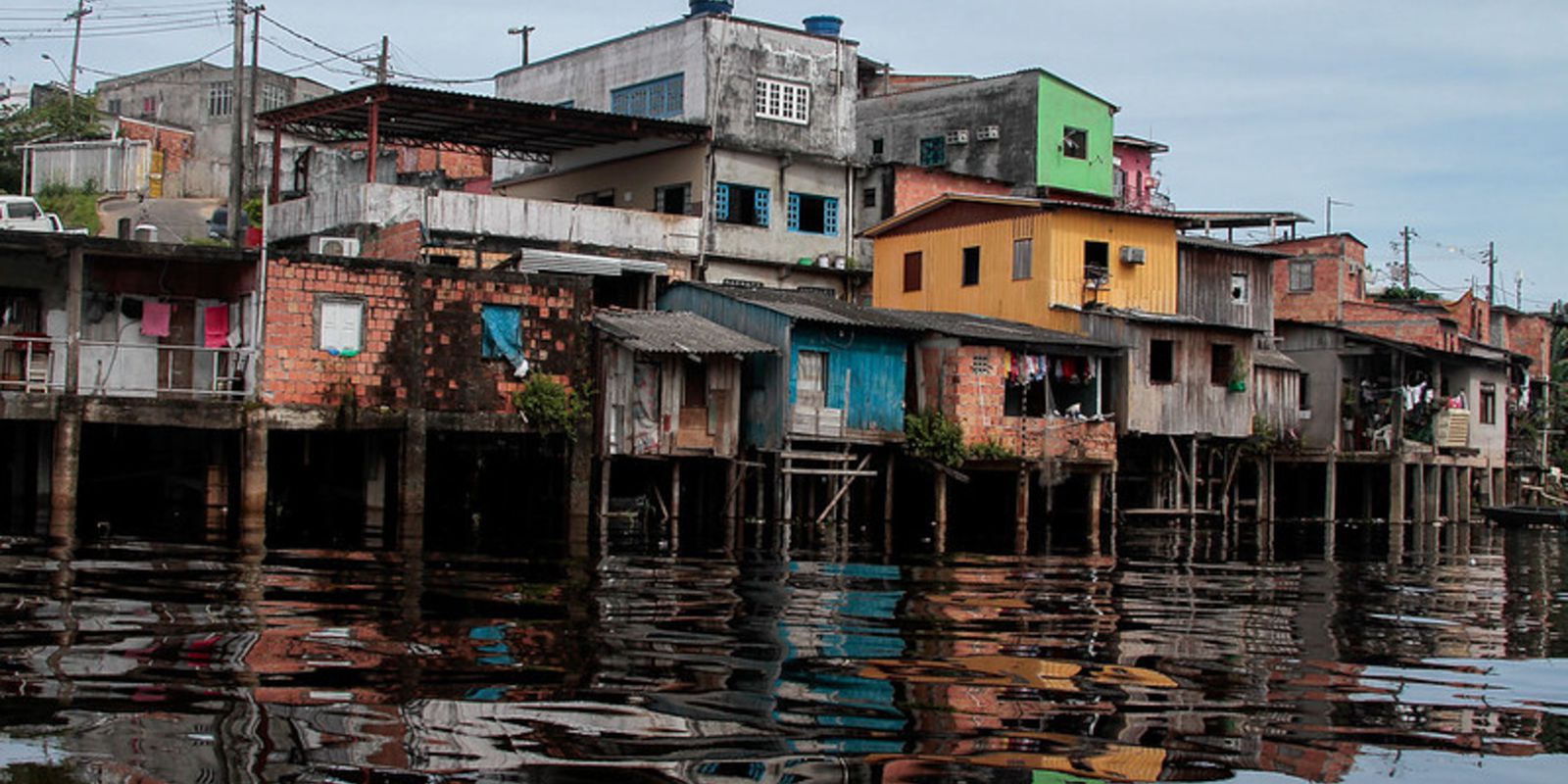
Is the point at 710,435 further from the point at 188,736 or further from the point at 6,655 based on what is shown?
the point at 188,736

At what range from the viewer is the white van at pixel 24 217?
29.9 meters

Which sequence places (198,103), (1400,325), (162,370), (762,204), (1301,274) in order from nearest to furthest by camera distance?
(162,370) → (762,204) → (1400,325) → (1301,274) → (198,103)

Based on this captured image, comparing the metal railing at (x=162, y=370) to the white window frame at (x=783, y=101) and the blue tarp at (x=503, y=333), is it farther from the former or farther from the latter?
the white window frame at (x=783, y=101)

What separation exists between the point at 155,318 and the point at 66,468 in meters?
5.15

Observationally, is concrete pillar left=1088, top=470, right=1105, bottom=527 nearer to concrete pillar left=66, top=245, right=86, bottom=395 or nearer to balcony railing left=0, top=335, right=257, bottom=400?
balcony railing left=0, top=335, right=257, bottom=400

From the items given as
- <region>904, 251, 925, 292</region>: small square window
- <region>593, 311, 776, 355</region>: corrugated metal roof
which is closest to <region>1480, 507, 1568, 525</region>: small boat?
<region>904, 251, 925, 292</region>: small square window

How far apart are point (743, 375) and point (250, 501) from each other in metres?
11.1

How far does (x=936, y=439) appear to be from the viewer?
112 ft

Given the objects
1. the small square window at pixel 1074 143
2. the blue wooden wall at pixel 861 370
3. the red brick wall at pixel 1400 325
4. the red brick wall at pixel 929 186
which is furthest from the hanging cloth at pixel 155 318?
the red brick wall at pixel 1400 325

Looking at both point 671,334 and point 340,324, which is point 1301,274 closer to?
point 671,334

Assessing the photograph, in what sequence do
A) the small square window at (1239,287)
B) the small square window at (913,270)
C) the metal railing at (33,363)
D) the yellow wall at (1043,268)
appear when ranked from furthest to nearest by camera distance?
the small square window at (1239,287)
the small square window at (913,270)
the yellow wall at (1043,268)
the metal railing at (33,363)

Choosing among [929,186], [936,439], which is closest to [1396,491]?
[929,186]

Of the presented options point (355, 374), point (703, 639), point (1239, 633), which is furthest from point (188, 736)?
point (355, 374)

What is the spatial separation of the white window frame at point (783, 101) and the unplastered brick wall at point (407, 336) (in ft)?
46.1
